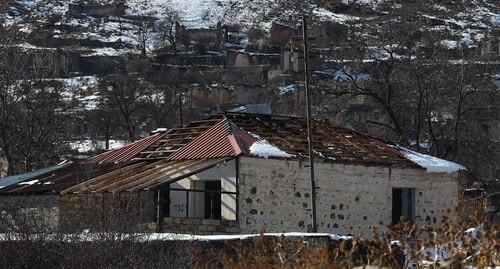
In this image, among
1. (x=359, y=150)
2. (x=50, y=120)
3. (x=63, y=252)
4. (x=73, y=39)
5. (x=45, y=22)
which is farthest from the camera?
(x=45, y=22)

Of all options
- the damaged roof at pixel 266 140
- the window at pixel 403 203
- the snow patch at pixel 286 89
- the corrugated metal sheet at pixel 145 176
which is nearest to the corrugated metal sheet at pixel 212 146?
the damaged roof at pixel 266 140

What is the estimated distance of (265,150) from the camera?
2703 cm

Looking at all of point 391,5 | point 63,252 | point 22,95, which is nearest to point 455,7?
point 391,5

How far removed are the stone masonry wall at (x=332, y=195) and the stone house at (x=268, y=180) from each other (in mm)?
25

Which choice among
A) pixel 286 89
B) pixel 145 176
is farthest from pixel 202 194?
pixel 286 89

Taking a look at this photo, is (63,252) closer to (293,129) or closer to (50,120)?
(293,129)

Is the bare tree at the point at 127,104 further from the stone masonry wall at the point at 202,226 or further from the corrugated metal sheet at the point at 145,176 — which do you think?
the stone masonry wall at the point at 202,226

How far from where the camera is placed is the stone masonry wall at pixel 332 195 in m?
26.6

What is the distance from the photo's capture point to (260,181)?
87.6 feet

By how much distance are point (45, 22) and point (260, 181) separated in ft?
360

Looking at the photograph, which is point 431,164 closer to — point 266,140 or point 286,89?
point 266,140

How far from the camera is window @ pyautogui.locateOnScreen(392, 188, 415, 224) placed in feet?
98.3

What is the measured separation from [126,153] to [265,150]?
17.3 feet

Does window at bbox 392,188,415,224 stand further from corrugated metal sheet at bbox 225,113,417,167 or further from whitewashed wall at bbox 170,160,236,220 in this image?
whitewashed wall at bbox 170,160,236,220
